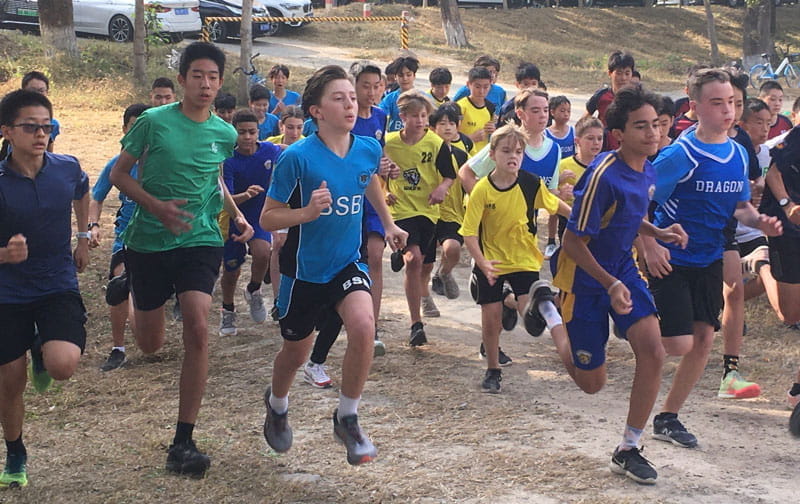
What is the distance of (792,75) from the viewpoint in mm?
28906

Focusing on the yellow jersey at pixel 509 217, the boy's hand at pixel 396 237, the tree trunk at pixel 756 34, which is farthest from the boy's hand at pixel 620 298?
the tree trunk at pixel 756 34

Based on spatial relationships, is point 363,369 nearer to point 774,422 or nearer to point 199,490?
point 199,490

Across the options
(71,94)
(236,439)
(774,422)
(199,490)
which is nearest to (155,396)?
(236,439)

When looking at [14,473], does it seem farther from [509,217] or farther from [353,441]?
[509,217]

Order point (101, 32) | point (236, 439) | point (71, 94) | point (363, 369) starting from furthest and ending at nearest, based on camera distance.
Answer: point (101, 32) < point (71, 94) < point (236, 439) < point (363, 369)

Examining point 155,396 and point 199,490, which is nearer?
point 199,490

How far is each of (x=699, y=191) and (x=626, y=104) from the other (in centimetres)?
82

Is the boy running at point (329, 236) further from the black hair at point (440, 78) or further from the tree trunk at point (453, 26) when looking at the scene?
the tree trunk at point (453, 26)

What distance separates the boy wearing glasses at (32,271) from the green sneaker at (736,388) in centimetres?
430

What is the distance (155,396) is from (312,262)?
7.67ft

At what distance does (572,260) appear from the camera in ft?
19.3

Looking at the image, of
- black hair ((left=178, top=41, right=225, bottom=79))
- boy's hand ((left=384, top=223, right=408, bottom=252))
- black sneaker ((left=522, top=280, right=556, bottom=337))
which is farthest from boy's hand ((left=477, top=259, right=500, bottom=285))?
black hair ((left=178, top=41, right=225, bottom=79))

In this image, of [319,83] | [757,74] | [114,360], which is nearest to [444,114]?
[114,360]

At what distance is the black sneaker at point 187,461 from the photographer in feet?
18.8
